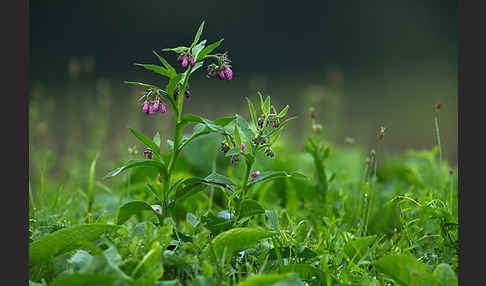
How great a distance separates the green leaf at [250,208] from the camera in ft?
5.33

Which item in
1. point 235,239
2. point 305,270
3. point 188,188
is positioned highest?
point 188,188

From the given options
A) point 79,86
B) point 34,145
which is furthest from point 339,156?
point 79,86

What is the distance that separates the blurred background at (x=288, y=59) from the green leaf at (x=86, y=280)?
8.83 feet

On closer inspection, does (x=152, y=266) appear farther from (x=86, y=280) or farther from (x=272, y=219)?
(x=272, y=219)

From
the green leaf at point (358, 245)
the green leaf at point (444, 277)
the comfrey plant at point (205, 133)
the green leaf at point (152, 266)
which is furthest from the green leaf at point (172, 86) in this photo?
the green leaf at point (444, 277)

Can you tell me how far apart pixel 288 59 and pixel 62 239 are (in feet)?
10.9

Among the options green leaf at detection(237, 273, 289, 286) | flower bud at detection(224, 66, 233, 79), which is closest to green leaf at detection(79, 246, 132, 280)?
green leaf at detection(237, 273, 289, 286)

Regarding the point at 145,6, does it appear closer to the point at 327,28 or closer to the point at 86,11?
the point at 86,11

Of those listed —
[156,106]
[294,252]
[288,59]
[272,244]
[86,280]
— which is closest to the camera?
[86,280]

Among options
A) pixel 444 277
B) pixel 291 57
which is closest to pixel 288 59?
A: pixel 291 57

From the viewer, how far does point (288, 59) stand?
4.52 meters

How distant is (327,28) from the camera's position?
4.73m

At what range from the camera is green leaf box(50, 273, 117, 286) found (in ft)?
4.08

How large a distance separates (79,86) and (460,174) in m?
3.44
